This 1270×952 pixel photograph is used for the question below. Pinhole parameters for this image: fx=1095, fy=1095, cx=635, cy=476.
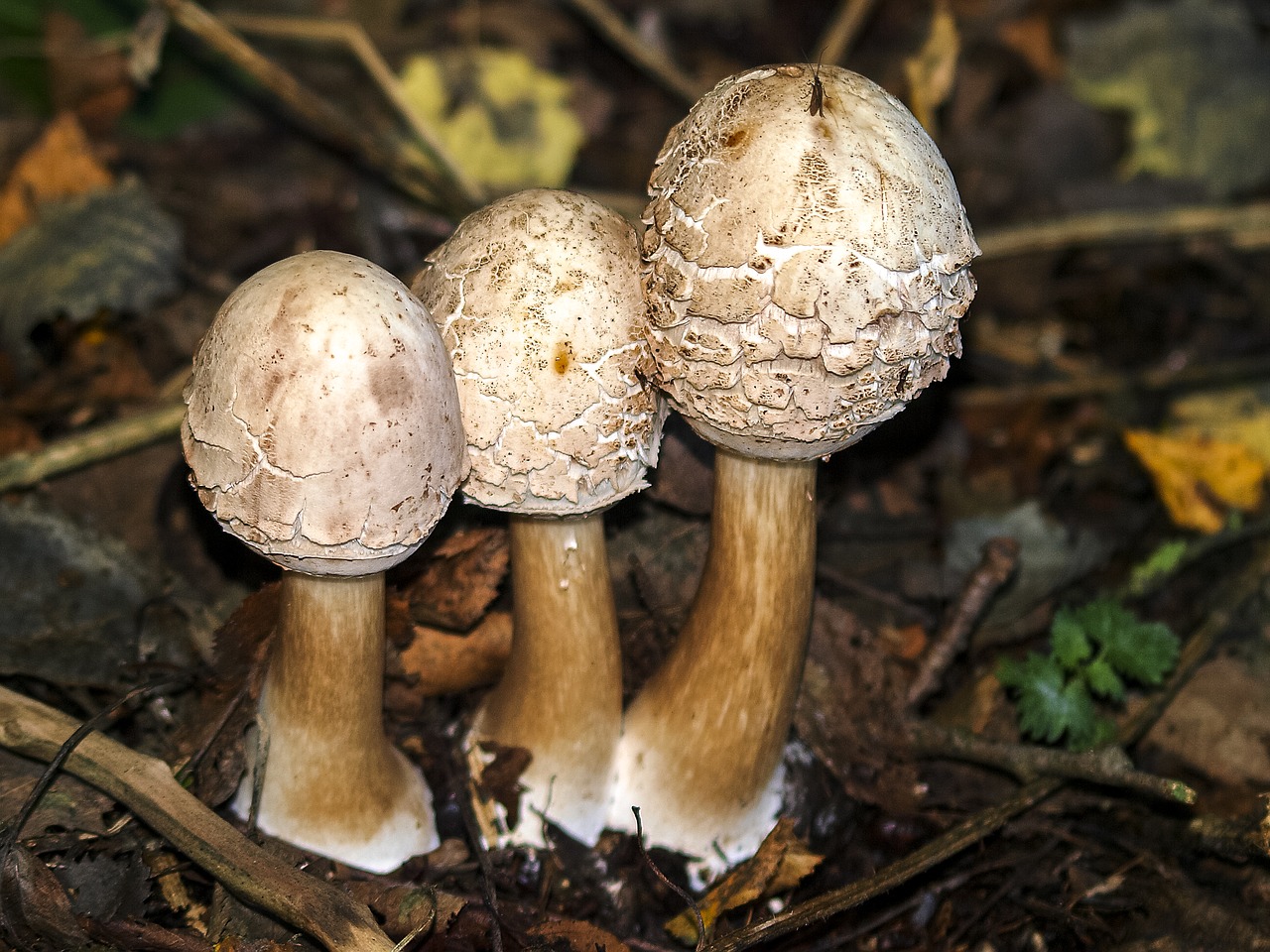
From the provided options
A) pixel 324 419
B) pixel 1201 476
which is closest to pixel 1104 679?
pixel 1201 476

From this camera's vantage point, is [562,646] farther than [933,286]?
Yes

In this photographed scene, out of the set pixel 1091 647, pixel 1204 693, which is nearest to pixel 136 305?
pixel 1091 647

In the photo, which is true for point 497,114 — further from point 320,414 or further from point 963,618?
point 320,414

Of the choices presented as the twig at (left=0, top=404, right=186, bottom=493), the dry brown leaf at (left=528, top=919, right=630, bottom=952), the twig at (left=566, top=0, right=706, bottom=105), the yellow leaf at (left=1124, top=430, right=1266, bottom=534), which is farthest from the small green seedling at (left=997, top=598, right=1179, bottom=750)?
the twig at (left=566, top=0, right=706, bottom=105)

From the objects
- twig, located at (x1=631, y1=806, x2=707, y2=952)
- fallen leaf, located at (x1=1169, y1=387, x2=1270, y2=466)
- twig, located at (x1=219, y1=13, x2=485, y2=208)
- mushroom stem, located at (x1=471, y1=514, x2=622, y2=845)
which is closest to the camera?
twig, located at (x1=631, y1=806, x2=707, y2=952)

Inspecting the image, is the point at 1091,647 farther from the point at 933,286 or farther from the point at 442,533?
the point at 442,533

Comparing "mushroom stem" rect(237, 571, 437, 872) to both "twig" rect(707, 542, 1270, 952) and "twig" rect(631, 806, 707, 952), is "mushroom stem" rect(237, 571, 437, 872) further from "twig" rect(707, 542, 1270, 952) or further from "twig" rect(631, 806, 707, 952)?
"twig" rect(707, 542, 1270, 952)

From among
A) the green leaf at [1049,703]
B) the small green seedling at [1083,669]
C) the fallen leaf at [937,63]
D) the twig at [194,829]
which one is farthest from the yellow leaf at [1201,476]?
the twig at [194,829]
